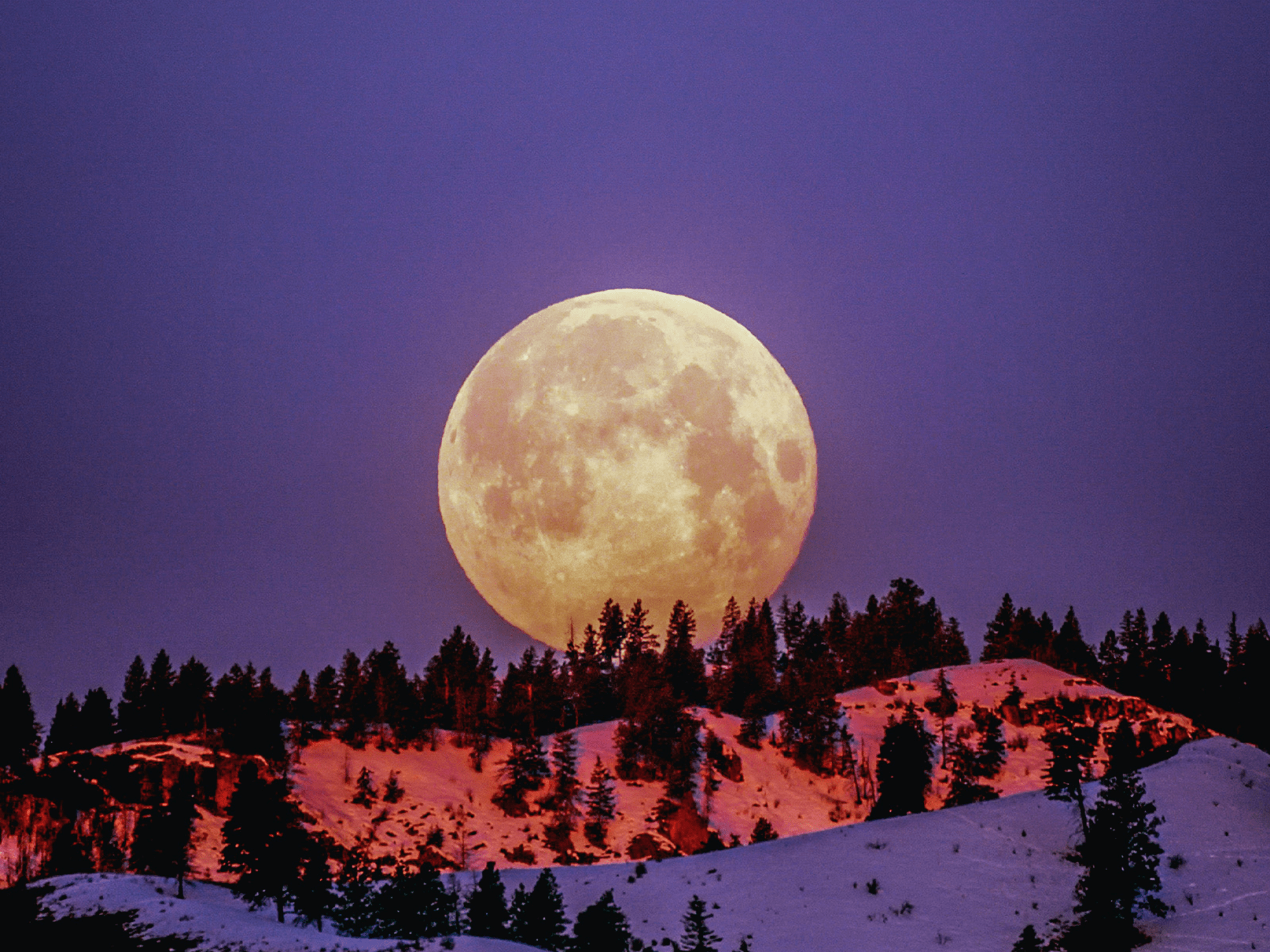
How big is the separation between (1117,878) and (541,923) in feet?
79.0

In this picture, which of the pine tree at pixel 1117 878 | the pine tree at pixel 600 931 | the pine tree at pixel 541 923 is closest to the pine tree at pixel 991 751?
the pine tree at pixel 1117 878

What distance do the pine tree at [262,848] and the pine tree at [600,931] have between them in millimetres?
18479

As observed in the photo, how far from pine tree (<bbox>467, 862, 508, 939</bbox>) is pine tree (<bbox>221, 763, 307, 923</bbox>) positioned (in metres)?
9.65

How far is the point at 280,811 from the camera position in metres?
54.4

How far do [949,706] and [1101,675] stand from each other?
128 feet

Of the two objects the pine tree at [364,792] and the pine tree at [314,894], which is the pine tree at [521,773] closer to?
the pine tree at [364,792]

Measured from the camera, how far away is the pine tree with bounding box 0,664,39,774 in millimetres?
88125

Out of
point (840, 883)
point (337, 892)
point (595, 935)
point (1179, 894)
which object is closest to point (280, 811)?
point (337, 892)

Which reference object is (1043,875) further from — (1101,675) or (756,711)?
(1101,675)

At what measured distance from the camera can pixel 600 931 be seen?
39.7 m

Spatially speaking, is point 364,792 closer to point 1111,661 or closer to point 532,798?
point 532,798

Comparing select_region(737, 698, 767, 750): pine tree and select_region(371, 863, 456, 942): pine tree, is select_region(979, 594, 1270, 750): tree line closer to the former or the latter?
select_region(737, 698, 767, 750): pine tree

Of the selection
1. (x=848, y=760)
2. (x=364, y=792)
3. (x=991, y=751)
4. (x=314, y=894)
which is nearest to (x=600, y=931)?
(x=314, y=894)

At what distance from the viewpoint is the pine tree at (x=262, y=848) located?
51.7 m
